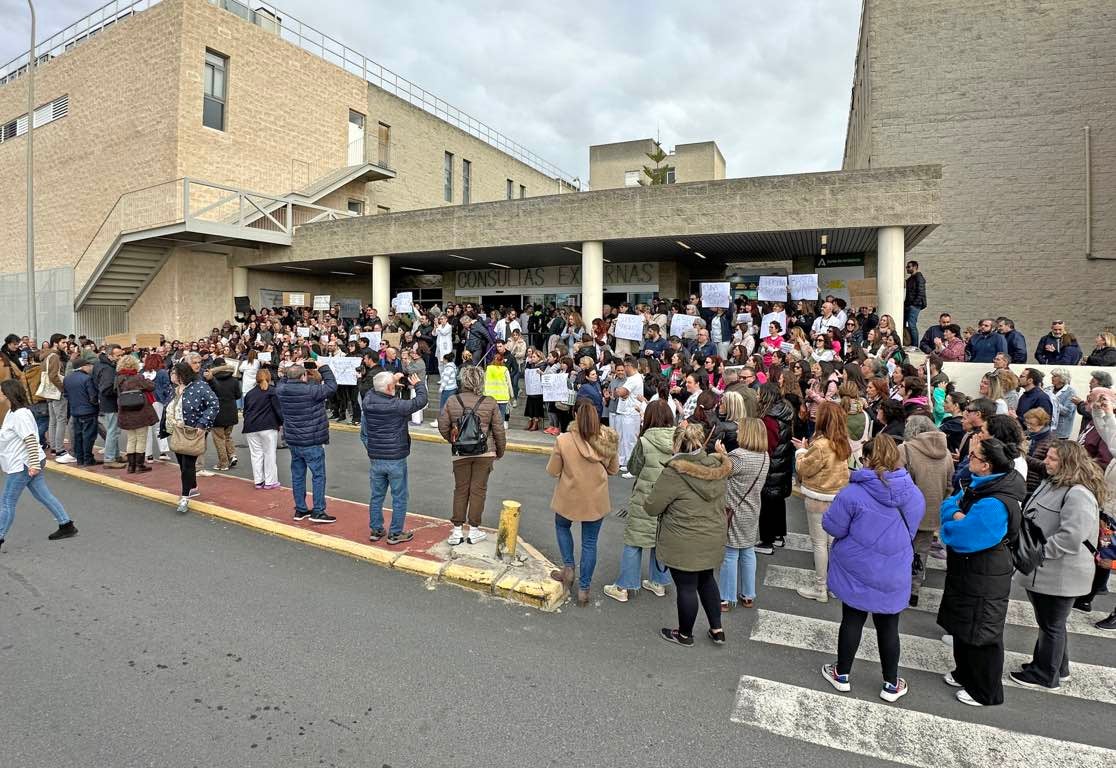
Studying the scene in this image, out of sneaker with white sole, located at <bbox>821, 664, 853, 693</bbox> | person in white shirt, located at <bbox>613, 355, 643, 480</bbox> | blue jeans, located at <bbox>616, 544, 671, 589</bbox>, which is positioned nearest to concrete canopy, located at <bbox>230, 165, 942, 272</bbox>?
person in white shirt, located at <bbox>613, 355, 643, 480</bbox>

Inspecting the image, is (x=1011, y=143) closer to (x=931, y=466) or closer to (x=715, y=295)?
(x=715, y=295)

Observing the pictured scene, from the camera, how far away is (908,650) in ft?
15.1

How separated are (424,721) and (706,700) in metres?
1.80

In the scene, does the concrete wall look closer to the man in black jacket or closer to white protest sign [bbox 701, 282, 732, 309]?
white protest sign [bbox 701, 282, 732, 309]

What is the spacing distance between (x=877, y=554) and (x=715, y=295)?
11311 millimetres

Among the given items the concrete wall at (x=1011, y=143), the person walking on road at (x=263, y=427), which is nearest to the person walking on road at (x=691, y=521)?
the person walking on road at (x=263, y=427)

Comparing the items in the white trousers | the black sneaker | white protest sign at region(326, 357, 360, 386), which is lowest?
the black sneaker

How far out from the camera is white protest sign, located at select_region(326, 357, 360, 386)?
14.3 meters

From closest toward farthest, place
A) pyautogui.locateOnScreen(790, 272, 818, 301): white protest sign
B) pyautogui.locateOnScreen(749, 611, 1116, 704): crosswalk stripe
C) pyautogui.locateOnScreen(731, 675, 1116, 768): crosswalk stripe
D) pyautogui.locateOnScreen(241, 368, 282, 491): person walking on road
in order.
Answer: pyautogui.locateOnScreen(731, 675, 1116, 768): crosswalk stripe < pyautogui.locateOnScreen(749, 611, 1116, 704): crosswalk stripe < pyautogui.locateOnScreen(241, 368, 282, 491): person walking on road < pyautogui.locateOnScreen(790, 272, 818, 301): white protest sign

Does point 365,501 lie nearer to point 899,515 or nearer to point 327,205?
point 899,515

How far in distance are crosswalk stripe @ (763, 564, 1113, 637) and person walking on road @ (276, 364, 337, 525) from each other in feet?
16.9

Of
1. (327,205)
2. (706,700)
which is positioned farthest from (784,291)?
(327,205)

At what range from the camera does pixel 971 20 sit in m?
17.2

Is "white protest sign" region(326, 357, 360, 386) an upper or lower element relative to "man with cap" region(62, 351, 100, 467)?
upper
